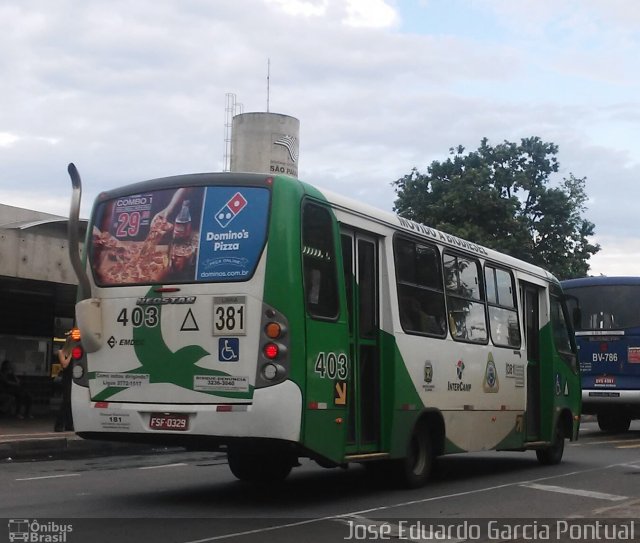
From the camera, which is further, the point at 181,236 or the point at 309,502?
the point at 309,502

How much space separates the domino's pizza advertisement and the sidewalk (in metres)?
7.18

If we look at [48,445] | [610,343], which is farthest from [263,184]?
[610,343]

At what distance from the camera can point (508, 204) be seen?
3956 cm

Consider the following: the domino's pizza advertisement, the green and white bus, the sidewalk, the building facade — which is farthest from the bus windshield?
the domino's pizza advertisement

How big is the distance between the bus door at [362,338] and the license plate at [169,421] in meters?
1.66

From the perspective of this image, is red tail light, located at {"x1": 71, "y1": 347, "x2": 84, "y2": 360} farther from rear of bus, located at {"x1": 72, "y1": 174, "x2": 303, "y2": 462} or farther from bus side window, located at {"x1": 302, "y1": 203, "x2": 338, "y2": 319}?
bus side window, located at {"x1": 302, "y1": 203, "x2": 338, "y2": 319}

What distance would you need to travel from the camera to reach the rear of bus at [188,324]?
8.70 meters

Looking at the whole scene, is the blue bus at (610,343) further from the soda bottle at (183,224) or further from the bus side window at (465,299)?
Result: the soda bottle at (183,224)

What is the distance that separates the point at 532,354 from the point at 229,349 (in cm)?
694

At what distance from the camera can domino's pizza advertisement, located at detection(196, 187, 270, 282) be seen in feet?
29.4

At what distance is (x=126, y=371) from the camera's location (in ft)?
30.5

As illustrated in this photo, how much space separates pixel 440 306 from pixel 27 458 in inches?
280

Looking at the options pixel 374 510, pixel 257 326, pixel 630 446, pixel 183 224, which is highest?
pixel 183 224

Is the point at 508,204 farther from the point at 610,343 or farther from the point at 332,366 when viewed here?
the point at 332,366
